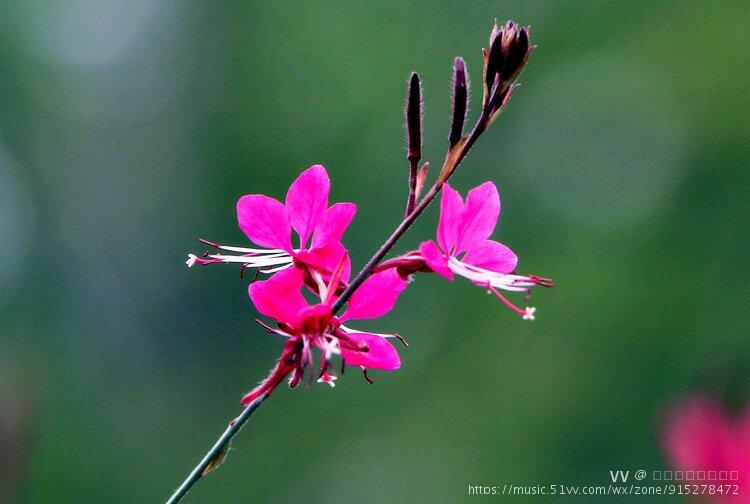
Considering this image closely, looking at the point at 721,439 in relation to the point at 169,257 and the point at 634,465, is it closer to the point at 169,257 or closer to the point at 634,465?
the point at 634,465

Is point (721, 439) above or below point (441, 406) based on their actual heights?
above

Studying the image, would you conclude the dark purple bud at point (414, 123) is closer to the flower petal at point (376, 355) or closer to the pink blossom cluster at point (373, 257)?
the pink blossom cluster at point (373, 257)

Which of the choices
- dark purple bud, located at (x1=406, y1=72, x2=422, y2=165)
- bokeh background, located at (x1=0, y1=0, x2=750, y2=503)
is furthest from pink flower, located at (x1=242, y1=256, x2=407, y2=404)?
bokeh background, located at (x1=0, y1=0, x2=750, y2=503)

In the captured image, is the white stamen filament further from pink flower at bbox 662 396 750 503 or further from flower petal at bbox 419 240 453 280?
pink flower at bbox 662 396 750 503

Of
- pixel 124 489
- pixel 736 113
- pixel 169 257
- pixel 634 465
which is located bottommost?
pixel 124 489

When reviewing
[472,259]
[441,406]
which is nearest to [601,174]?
[441,406]

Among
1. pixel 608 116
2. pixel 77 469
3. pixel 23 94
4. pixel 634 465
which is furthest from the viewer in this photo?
pixel 23 94

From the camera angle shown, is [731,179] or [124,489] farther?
[731,179]
